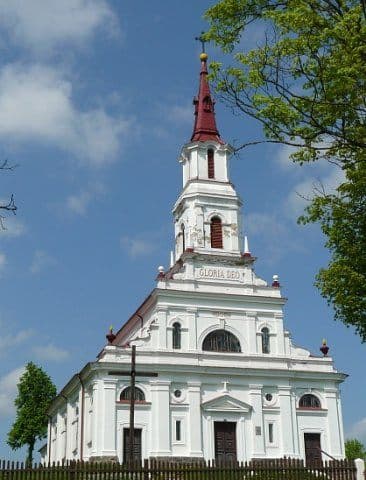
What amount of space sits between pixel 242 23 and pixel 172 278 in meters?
25.9

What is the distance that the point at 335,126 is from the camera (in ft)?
60.5

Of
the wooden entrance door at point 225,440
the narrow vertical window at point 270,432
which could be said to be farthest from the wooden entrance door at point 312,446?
the wooden entrance door at point 225,440

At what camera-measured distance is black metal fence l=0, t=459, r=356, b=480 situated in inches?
881

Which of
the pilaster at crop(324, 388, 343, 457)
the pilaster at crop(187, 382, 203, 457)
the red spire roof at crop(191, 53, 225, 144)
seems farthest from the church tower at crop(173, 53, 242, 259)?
the pilaster at crop(324, 388, 343, 457)

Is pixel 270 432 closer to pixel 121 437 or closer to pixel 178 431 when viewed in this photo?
pixel 178 431

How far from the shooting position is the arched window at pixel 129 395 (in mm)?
40059

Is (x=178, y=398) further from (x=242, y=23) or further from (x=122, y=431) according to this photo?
(x=242, y=23)

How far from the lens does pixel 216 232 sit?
46.5m

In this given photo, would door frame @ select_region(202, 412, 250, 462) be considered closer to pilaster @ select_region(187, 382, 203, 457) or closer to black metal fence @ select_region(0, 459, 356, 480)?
pilaster @ select_region(187, 382, 203, 457)

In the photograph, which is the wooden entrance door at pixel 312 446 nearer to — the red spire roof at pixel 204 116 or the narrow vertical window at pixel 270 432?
the narrow vertical window at pixel 270 432

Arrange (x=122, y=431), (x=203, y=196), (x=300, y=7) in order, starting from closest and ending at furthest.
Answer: (x=300, y=7) < (x=122, y=431) < (x=203, y=196)

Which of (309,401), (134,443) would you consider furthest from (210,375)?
(309,401)

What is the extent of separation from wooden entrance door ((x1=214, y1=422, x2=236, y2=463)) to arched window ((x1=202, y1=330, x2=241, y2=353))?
174 inches

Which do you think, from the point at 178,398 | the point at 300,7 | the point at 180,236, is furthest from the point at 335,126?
the point at 180,236
